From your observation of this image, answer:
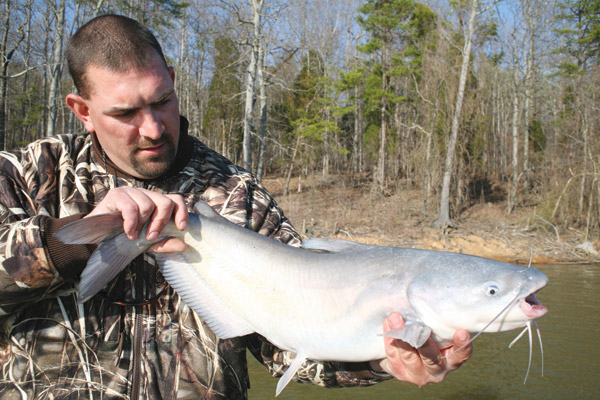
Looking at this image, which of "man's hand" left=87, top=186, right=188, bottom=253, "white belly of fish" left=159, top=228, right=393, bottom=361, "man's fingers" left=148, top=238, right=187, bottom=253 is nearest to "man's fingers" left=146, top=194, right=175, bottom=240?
"man's hand" left=87, top=186, right=188, bottom=253

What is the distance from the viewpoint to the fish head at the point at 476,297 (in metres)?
1.80

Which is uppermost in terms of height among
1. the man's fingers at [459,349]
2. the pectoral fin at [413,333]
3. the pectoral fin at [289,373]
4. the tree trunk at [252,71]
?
the tree trunk at [252,71]

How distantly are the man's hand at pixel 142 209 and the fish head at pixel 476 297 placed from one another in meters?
1.06

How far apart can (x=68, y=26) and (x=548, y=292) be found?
24832mm

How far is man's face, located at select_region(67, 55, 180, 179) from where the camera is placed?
6.93 feet

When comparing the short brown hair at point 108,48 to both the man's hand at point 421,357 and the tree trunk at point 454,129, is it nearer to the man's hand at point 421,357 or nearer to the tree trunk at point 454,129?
the man's hand at point 421,357

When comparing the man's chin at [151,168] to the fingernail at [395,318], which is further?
the man's chin at [151,168]

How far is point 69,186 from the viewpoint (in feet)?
7.22

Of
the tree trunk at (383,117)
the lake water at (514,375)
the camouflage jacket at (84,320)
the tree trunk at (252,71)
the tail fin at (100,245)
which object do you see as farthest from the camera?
the tree trunk at (383,117)

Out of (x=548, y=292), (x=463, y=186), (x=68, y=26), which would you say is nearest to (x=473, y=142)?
(x=463, y=186)

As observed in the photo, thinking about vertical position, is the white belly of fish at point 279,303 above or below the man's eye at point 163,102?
below

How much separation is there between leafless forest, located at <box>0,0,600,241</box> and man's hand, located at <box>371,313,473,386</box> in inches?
534

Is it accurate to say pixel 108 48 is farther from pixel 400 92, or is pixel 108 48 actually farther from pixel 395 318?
pixel 400 92

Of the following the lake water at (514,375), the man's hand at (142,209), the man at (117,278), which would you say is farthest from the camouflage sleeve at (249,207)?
the lake water at (514,375)
